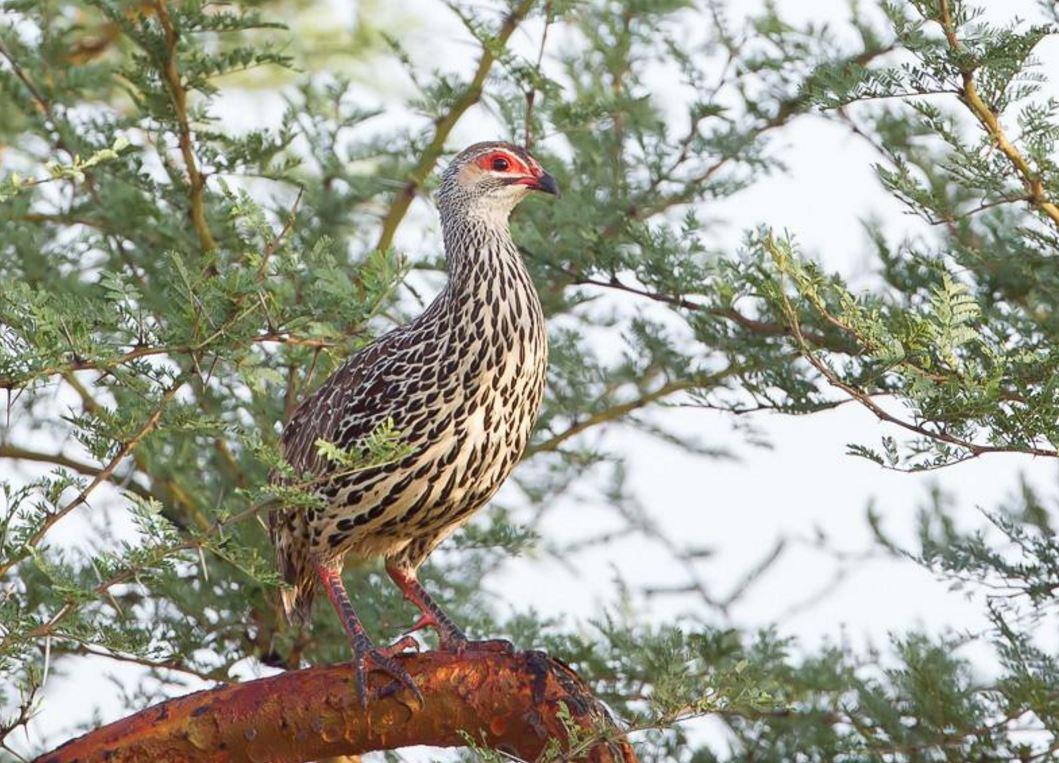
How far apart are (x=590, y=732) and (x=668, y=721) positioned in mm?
250

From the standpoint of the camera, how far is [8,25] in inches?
278

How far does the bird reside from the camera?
534cm

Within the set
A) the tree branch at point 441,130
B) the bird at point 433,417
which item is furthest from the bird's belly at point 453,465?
the tree branch at point 441,130

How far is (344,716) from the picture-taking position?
15.0 feet

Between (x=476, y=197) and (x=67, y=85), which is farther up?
(x=67, y=85)

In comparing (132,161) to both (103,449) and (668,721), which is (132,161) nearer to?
(103,449)

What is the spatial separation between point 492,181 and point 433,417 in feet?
3.53

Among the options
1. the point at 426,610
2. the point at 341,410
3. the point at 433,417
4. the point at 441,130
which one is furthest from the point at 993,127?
the point at 441,130

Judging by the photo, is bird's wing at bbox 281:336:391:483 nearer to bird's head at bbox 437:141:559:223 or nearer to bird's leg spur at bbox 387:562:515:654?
bird's leg spur at bbox 387:562:515:654

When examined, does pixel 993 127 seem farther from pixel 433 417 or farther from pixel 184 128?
pixel 184 128

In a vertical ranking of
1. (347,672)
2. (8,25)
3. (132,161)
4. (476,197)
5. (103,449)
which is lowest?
(347,672)

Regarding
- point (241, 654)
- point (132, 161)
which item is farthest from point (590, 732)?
point (132, 161)

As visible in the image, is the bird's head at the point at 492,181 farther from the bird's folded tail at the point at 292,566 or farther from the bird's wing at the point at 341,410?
the bird's folded tail at the point at 292,566

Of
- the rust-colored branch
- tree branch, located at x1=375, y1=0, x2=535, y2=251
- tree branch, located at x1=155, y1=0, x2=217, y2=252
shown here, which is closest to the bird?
the rust-colored branch
